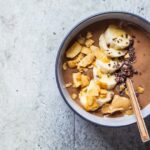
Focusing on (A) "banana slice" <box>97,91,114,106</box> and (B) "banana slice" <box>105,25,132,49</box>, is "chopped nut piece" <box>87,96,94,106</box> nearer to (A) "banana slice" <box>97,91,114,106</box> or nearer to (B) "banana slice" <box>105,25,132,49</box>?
(A) "banana slice" <box>97,91,114,106</box>

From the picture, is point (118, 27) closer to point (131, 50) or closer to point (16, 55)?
point (131, 50)

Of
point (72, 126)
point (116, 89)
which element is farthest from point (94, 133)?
point (116, 89)

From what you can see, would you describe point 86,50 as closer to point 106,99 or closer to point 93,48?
point 93,48

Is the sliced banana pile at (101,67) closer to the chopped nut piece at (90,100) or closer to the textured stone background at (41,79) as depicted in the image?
the chopped nut piece at (90,100)

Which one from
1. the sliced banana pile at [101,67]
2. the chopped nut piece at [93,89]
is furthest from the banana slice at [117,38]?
the chopped nut piece at [93,89]

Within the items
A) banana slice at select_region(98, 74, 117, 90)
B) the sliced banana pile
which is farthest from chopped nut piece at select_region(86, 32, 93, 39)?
banana slice at select_region(98, 74, 117, 90)

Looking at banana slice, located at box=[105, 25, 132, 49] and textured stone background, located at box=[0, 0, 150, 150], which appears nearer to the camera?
banana slice, located at box=[105, 25, 132, 49]
